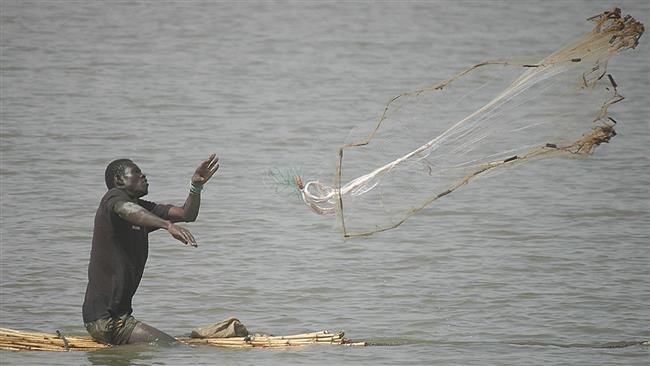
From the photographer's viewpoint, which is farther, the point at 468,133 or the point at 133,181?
the point at 468,133

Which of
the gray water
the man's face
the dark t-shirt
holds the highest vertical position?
the man's face

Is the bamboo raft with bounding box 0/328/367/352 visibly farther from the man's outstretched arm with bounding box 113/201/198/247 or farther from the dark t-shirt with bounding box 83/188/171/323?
the man's outstretched arm with bounding box 113/201/198/247

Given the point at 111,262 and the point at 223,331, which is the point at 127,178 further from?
the point at 223,331

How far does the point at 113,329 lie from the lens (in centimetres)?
768

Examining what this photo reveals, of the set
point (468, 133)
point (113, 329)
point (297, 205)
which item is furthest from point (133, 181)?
point (297, 205)

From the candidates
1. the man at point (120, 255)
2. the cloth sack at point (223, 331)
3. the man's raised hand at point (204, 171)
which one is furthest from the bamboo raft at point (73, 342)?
the man's raised hand at point (204, 171)

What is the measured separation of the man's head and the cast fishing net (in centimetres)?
93

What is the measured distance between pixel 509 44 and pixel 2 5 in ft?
34.3

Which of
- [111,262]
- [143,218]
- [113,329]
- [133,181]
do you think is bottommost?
Result: [113,329]

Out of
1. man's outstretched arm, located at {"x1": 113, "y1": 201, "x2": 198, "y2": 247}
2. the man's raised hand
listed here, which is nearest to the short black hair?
man's outstretched arm, located at {"x1": 113, "y1": 201, "x2": 198, "y2": 247}

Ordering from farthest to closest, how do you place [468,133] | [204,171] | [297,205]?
[297,205] → [468,133] → [204,171]

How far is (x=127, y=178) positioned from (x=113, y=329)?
0.87 m

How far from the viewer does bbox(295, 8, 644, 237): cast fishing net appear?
7652 mm

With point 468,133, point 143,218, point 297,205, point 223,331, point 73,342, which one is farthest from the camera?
point 297,205
